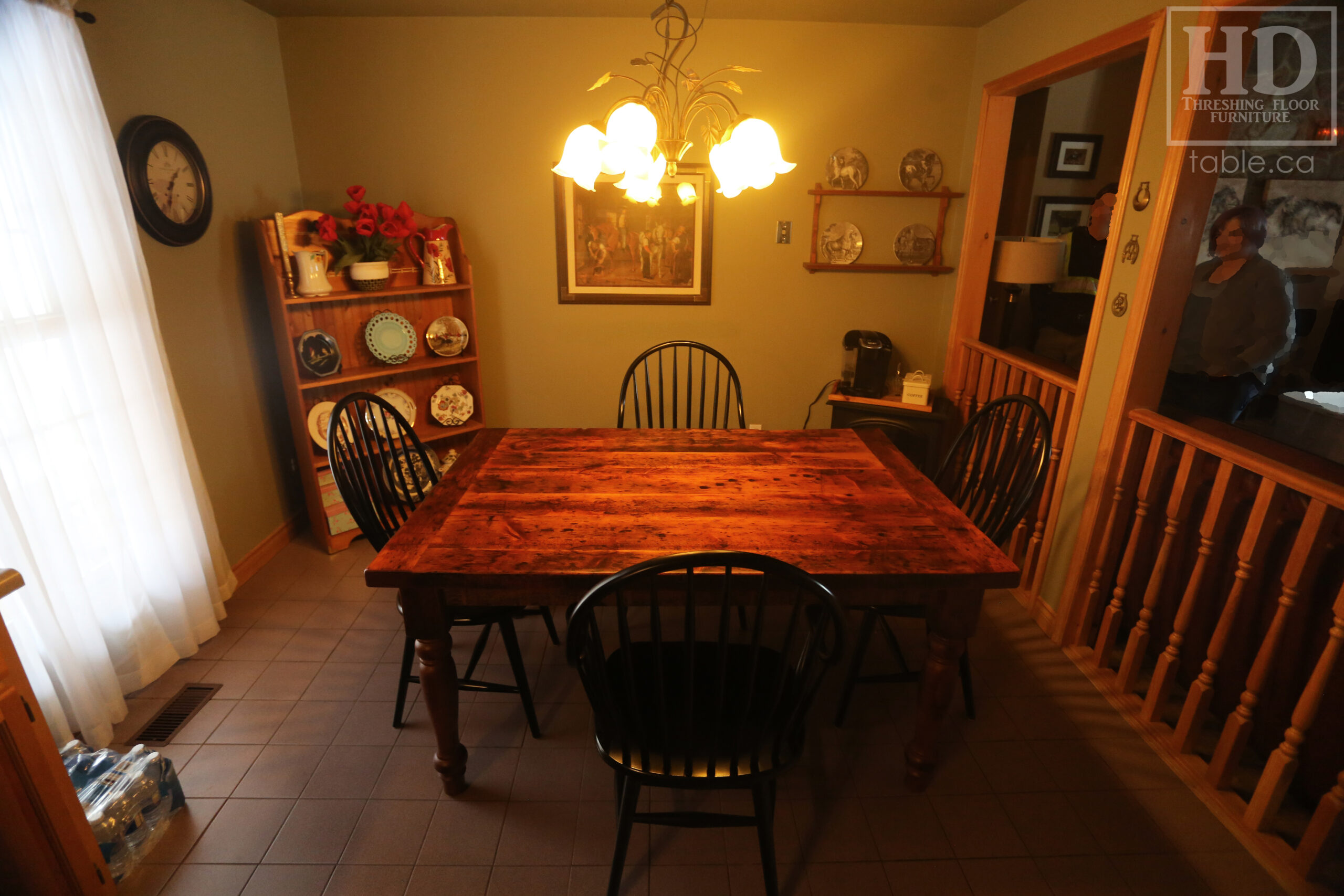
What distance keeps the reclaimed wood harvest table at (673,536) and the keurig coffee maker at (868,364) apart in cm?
127

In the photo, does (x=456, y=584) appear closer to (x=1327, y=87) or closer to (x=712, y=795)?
(x=712, y=795)

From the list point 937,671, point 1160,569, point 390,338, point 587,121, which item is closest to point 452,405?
point 390,338

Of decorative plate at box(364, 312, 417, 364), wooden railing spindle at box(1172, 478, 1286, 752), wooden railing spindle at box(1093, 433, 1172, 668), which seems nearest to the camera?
wooden railing spindle at box(1172, 478, 1286, 752)

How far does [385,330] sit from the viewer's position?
10.3ft

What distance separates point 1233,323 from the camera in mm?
2707

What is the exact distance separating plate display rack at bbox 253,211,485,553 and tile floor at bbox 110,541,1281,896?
0.94 meters

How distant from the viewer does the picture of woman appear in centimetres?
261

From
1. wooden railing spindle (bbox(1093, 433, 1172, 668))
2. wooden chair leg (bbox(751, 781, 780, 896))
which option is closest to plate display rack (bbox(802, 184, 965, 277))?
wooden railing spindle (bbox(1093, 433, 1172, 668))

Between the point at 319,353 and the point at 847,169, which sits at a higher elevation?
the point at 847,169

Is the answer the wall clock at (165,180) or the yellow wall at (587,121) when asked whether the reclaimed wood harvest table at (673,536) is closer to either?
the wall clock at (165,180)

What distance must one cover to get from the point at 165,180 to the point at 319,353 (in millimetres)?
803

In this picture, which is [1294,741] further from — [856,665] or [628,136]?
[628,136]

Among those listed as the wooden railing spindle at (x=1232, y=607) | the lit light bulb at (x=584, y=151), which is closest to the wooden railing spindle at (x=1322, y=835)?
the wooden railing spindle at (x=1232, y=607)

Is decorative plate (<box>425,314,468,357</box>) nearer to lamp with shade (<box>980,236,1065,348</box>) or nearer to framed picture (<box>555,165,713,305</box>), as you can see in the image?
framed picture (<box>555,165,713,305</box>)
